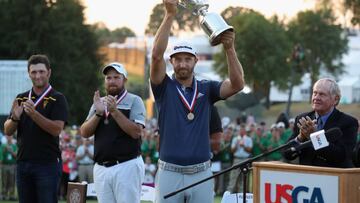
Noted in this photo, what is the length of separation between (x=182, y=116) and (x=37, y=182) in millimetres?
2114

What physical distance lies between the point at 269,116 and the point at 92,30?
17683 mm

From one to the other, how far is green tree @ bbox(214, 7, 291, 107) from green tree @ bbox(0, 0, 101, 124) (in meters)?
15.4

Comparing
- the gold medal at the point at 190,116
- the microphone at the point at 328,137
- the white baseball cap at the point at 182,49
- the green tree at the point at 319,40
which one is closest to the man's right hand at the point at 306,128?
the microphone at the point at 328,137

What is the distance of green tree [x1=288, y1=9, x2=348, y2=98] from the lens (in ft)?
266

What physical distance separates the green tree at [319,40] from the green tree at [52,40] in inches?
1004

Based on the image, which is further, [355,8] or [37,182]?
[355,8]

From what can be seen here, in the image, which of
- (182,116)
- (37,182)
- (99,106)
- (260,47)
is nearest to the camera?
(182,116)

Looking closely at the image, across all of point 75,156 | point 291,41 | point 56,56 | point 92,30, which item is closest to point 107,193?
point 75,156

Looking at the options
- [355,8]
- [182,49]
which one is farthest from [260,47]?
[182,49]

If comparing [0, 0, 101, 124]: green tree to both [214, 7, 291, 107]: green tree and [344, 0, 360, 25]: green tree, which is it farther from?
[344, 0, 360, 25]: green tree

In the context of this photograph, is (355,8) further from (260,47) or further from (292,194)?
(292,194)

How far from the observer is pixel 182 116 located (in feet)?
25.8

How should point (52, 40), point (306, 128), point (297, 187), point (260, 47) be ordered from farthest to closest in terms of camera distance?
point (260, 47)
point (52, 40)
point (306, 128)
point (297, 187)

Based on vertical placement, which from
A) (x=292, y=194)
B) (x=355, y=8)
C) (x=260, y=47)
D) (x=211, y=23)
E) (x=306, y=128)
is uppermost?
(x=260, y=47)
